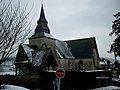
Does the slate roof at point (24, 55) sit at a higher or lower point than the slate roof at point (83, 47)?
lower

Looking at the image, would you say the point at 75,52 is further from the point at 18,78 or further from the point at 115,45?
the point at 18,78

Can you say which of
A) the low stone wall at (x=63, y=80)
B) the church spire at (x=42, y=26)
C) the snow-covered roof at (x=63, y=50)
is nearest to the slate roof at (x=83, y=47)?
the snow-covered roof at (x=63, y=50)

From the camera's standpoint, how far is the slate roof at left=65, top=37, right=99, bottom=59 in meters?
55.0

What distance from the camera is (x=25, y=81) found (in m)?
27.5

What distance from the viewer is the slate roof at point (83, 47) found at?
55.0 meters

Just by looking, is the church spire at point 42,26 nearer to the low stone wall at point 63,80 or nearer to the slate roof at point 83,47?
the slate roof at point 83,47

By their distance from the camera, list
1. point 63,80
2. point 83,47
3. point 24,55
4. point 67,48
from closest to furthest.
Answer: point 63,80 → point 24,55 → point 83,47 → point 67,48

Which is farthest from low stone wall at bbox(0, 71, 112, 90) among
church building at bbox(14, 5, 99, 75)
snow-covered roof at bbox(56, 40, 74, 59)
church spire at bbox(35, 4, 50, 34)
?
church spire at bbox(35, 4, 50, 34)

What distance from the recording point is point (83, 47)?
56.6m

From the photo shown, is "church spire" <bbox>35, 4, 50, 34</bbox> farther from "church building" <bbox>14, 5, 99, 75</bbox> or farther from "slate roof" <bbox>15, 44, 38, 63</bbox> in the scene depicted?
"slate roof" <bbox>15, 44, 38, 63</bbox>

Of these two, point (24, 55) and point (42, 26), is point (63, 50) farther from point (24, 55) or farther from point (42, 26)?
point (24, 55)

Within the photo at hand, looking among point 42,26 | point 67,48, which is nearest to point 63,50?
point 67,48

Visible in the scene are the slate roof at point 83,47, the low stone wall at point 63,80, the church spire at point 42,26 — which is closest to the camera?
the low stone wall at point 63,80

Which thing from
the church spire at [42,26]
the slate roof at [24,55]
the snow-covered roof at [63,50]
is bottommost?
the slate roof at [24,55]
